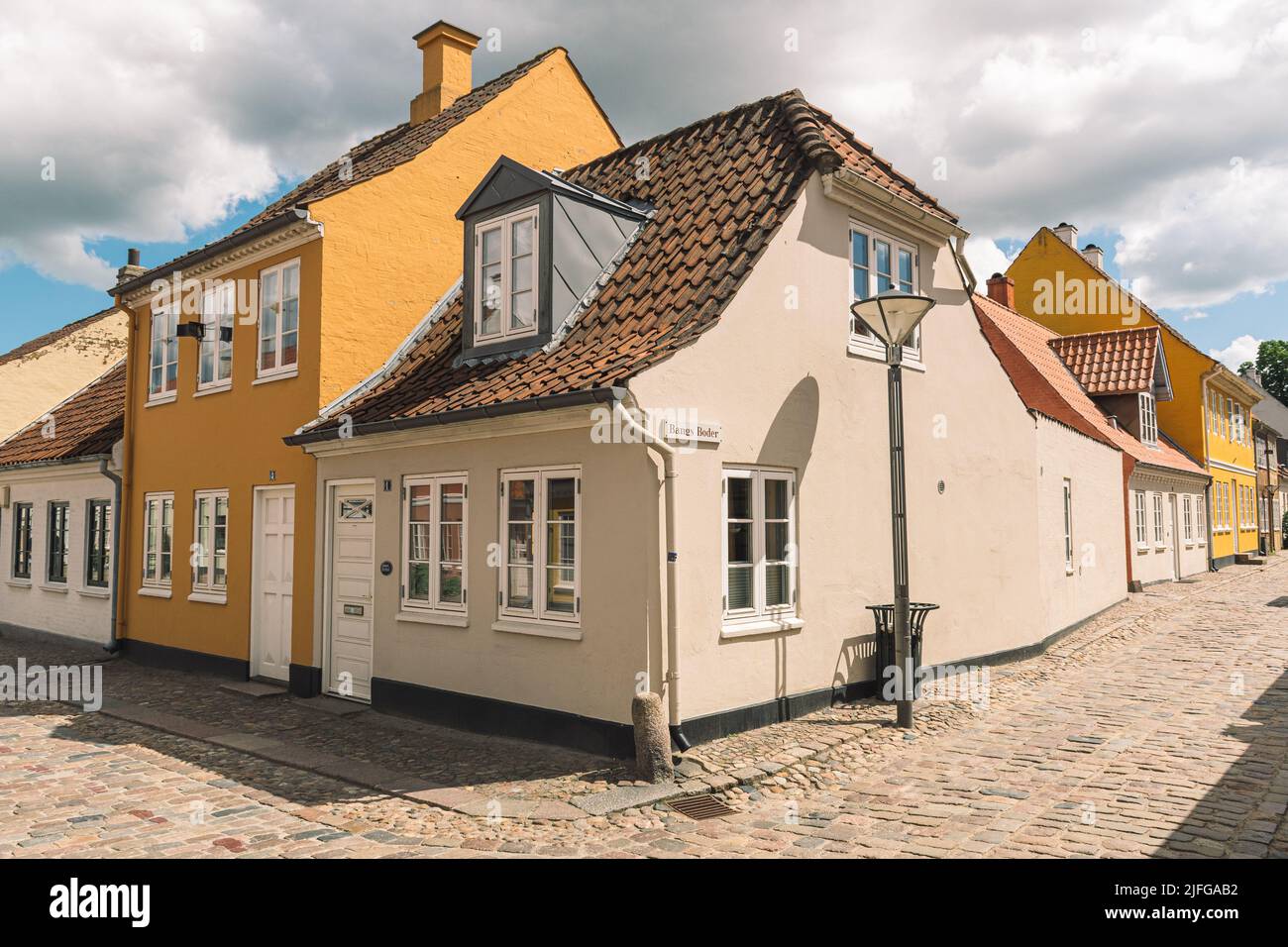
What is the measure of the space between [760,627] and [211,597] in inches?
334

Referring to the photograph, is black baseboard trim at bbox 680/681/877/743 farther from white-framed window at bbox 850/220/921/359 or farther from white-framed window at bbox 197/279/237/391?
white-framed window at bbox 197/279/237/391

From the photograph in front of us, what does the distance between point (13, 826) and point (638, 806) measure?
14.6 ft

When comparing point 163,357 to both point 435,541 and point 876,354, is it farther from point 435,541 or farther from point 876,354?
point 876,354

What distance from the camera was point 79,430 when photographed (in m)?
17.4

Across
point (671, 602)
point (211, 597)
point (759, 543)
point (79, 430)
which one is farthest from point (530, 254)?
point (79, 430)

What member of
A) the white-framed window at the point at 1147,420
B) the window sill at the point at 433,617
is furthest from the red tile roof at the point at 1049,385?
the window sill at the point at 433,617

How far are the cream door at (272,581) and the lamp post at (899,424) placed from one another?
7380 mm

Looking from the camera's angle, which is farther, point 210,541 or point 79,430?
point 79,430

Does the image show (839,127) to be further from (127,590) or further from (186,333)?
(127,590)

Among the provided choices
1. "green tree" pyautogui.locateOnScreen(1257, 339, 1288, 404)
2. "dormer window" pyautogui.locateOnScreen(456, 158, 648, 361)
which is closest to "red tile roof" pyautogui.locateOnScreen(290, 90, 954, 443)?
"dormer window" pyautogui.locateOnScreen(456, 158, 648, 361)

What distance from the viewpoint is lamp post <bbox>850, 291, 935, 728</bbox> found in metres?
8.95

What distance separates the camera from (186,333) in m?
13.4

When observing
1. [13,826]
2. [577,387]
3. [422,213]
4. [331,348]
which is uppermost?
[422,213]

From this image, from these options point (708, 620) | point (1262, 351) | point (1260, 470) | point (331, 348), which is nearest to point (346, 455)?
point (331, 348)
